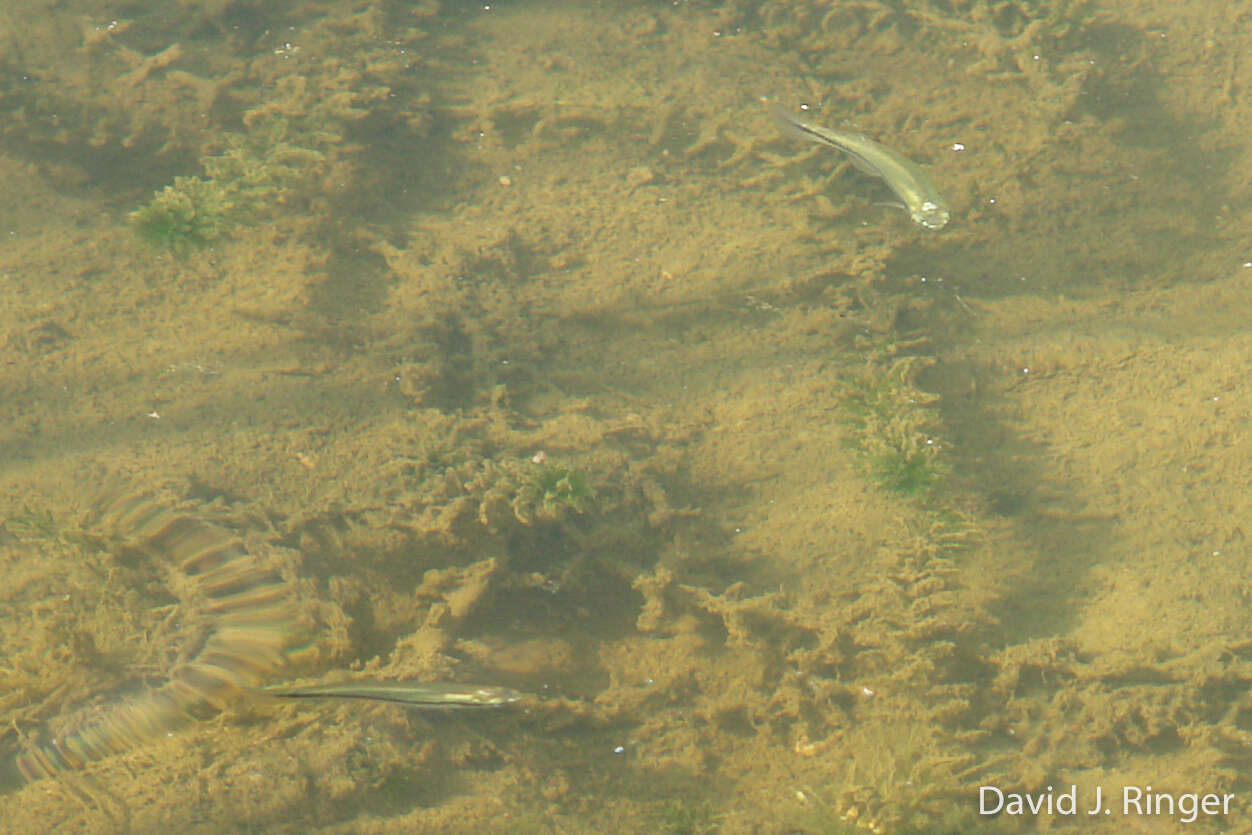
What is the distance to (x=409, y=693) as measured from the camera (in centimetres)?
307

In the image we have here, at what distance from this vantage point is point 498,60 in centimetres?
663

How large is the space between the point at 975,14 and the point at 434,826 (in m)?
6.52

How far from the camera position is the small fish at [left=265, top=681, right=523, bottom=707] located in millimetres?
3039

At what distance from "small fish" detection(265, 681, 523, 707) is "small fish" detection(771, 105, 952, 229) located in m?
3.17

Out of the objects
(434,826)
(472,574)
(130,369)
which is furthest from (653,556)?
(130,369)

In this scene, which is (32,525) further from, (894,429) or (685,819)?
(894,429)

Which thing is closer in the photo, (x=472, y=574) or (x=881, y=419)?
(x=472, y=574)

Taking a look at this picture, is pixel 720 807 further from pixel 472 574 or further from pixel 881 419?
pixel 881 419

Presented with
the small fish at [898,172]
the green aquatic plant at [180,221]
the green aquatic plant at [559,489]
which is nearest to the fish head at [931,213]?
the small fish at [898,172]

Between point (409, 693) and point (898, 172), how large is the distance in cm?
353

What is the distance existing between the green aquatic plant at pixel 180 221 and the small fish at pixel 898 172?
3.40 metres

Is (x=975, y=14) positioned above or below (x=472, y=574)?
above

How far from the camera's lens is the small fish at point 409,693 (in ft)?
9.97

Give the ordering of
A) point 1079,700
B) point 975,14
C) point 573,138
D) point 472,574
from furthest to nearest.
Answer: point 975,14, point 573,138, point 472,574, point 1079,700
